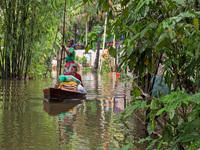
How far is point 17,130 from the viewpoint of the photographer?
6.46 m

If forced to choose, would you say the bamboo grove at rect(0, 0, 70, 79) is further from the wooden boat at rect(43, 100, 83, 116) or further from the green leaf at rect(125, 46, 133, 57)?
the green leaf at rect(125, 46, 133, 57)

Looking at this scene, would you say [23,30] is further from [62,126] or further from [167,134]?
[167,134]

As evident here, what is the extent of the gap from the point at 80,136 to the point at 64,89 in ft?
18.2

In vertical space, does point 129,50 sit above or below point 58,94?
above

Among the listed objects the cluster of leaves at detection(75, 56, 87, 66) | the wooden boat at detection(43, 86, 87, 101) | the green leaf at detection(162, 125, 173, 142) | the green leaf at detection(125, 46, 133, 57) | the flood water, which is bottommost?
the flood water

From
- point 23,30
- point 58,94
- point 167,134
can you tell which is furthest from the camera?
point 23,30

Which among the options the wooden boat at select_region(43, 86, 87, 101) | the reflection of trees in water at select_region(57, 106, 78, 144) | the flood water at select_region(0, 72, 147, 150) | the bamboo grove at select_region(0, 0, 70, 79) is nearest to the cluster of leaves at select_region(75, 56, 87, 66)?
the bamboo grove at select_region(0, 0, 70, 79)

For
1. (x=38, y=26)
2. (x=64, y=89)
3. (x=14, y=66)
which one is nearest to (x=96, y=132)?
(x=64, y=89)

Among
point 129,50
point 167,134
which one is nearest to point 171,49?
point 129,50

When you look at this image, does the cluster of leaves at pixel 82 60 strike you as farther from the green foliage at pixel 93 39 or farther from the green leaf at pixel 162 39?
the green leaf at pixel 162 39

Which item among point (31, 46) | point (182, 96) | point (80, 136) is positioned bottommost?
point (80, 136)

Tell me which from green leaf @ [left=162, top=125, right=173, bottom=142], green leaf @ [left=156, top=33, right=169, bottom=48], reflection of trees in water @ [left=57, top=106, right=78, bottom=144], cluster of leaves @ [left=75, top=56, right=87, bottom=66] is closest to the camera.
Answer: green leaf @ [left=156, top=33, right=169, bottom=48]

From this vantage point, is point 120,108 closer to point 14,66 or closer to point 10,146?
point 10,146

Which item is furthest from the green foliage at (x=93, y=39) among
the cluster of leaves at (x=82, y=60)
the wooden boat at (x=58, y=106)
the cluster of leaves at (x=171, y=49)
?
the cluster of leaves at (x=82, y=60)
